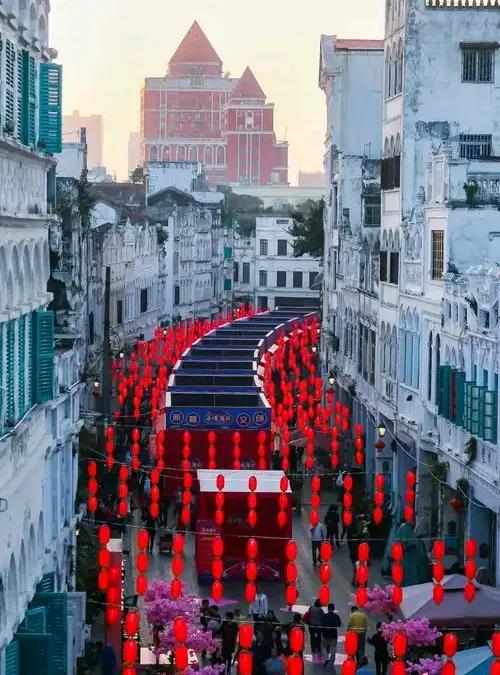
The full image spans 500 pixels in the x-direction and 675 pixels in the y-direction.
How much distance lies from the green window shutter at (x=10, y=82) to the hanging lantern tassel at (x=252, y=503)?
54.7ft

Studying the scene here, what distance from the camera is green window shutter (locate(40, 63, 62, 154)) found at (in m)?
22.3

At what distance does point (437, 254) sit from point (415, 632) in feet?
48.9

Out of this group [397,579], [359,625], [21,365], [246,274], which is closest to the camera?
[21,365]

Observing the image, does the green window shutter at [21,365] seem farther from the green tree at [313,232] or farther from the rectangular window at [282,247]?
the rectangular window at [282,247]

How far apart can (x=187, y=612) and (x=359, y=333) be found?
2739cm

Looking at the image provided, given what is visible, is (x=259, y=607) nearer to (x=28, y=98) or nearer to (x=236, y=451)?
(x=236, y=451)

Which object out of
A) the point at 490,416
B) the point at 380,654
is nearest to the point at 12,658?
the point at 380,654

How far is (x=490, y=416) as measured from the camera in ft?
109

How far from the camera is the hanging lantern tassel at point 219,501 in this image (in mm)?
36406

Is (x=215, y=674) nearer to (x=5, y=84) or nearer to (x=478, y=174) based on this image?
(x=5, y=84)

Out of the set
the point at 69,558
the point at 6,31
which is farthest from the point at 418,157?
the point at 6,31

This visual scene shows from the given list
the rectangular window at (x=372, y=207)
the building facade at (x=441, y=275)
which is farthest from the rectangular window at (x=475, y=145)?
the rectangular window at (x=372, y=207)

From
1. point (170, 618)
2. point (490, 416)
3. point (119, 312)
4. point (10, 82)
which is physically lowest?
point (170, 618)

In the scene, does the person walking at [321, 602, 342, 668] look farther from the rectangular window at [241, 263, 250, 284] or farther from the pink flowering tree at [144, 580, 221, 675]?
the rectangular window at [241, 263, 250, 284]
